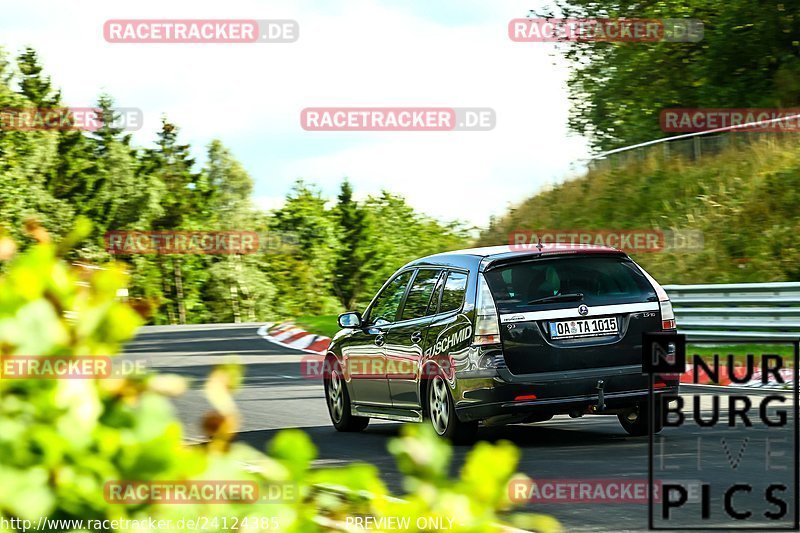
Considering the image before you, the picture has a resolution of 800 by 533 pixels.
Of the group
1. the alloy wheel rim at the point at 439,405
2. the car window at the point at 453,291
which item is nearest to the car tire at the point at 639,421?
the alloy wheel rim at the point at 439,405

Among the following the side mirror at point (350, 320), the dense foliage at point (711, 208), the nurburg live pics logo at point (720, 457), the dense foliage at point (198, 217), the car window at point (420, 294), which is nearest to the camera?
the nurburg live pics logo at point (720, 457)

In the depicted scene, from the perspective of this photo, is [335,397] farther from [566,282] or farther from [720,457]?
[720,457]

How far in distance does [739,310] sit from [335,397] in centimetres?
903

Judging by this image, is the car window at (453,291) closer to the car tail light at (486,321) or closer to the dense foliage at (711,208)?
the car tail light at (486,321)

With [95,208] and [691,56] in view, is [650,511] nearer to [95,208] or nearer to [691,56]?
[691,56]

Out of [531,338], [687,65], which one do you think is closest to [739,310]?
[531,338]

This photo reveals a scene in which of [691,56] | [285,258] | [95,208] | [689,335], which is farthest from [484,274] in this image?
[285,258]

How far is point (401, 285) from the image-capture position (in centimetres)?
1216

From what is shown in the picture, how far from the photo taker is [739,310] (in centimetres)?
1995

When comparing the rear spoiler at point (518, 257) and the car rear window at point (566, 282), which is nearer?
the car rear window at point (566, 282)

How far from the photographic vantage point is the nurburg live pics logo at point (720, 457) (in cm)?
727

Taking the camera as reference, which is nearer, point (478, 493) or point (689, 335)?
point (478, 493)

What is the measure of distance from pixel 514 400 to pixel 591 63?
1487 inches

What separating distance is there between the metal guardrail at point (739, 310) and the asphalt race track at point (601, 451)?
4570 millimetres
